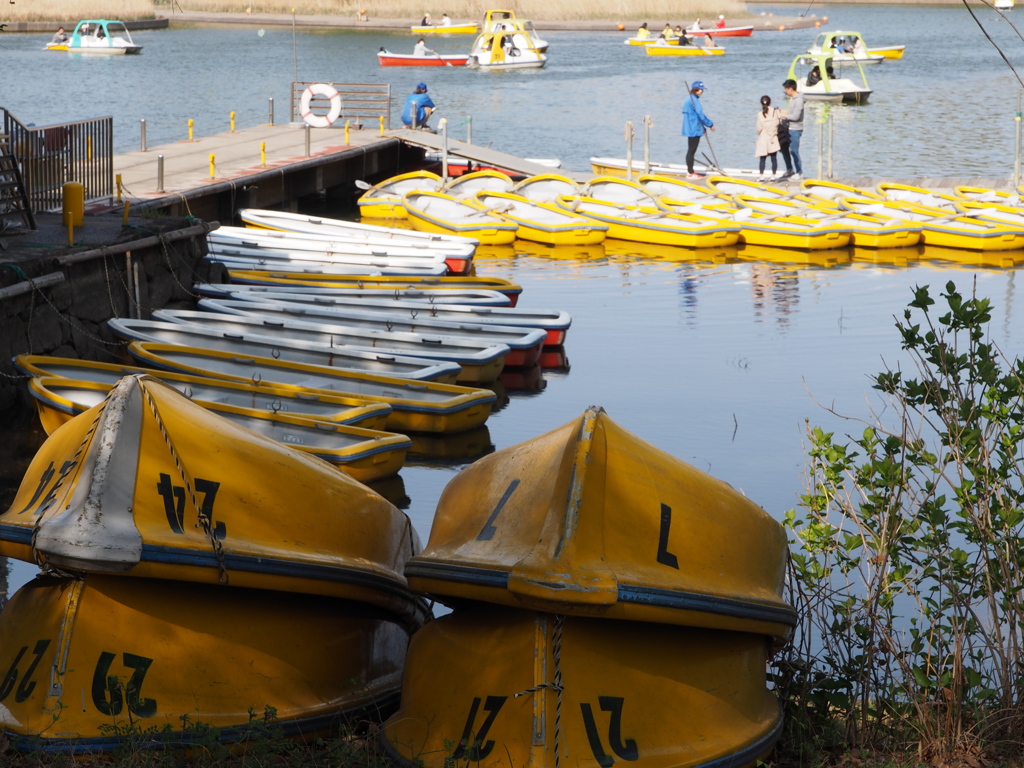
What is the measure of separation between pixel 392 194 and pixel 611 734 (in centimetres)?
1867

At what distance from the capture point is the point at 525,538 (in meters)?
4.31

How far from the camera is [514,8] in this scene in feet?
247

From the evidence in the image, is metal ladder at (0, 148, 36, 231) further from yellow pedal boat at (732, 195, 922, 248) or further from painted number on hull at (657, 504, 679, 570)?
yellow pedal boat at (732, 195, 922, 248)

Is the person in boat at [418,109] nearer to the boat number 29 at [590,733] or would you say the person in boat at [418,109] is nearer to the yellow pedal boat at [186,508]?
the yellow pedal boat at [186,508]

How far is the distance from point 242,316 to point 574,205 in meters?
9.53

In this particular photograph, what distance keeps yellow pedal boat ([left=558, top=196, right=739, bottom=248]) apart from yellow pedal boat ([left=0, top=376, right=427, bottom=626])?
14664 mm

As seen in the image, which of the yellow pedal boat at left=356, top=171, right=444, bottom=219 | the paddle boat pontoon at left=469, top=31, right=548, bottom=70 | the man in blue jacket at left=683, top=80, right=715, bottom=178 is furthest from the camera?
the paddle boat pontoon at left=469, top=31, right=548, bottom=70

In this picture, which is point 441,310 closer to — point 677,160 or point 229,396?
A: point 229,396

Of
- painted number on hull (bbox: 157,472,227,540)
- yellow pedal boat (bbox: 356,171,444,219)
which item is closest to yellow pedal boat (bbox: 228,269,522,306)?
A: yellow pedal boat (bbox: 356,171,444,219)

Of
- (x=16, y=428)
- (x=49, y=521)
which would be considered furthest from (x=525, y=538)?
(x=16, y=428)

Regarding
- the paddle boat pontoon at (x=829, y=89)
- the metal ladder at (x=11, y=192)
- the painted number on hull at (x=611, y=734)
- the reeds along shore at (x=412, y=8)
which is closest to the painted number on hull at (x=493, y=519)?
the painted number on hull at (x=611, y=734)

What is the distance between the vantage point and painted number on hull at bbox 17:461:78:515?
4.57 m

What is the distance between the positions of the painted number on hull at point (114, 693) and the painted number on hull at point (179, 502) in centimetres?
53

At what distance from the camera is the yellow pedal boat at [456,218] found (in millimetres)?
19328
